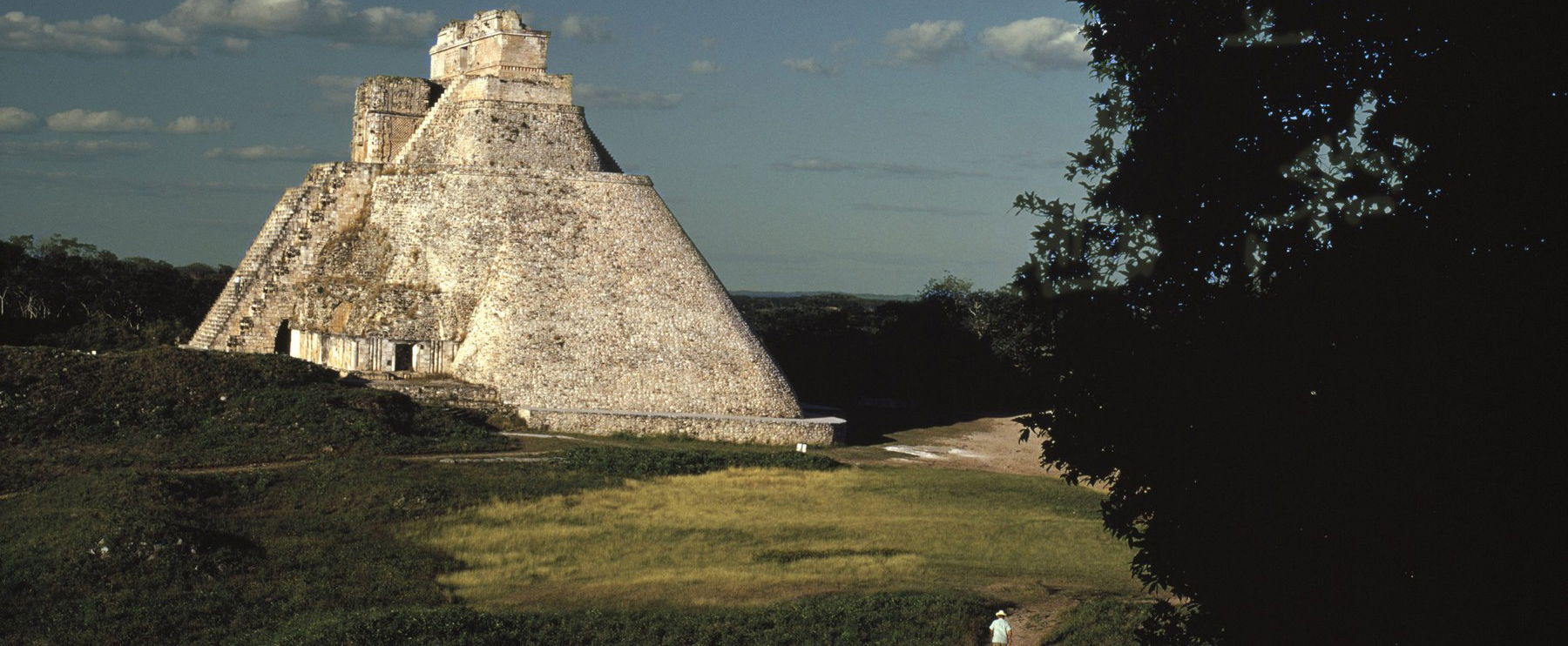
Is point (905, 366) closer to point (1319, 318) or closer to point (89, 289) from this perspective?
point (89, 289)

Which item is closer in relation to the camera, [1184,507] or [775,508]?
[1184,507]

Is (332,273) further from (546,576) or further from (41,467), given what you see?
(546,576)

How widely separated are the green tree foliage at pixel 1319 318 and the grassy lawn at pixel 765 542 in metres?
8.70

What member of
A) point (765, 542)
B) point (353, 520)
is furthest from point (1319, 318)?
point (353, 520)

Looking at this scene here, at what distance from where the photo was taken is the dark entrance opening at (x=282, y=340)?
1693 inches

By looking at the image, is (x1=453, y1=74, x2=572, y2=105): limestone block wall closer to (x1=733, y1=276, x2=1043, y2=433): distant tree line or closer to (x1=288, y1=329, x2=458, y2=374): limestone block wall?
(x1=288, y1=329, x2=458, y2=374): limestone block wall

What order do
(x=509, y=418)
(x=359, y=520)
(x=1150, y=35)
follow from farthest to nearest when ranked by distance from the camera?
1. (x=509, y=418)
2. (x=359, y=520)
3. (x=1150, y=35)

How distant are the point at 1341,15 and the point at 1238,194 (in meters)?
1.64

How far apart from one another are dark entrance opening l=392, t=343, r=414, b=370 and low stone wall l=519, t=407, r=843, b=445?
4.70 metres

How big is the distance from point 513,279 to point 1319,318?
30337mm

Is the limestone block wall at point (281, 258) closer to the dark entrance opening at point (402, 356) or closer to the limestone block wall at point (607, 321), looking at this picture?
the dark entrance opening at point (402, 356)

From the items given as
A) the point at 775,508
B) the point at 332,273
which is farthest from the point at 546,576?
the point at 332,273

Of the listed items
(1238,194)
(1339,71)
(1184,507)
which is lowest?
(1184,507)

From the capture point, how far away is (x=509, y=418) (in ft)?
121
